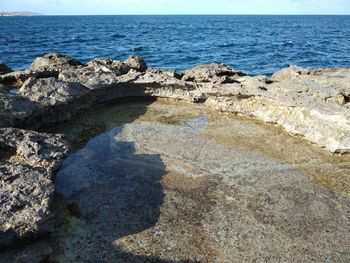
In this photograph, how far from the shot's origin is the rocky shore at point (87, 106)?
5621 mm

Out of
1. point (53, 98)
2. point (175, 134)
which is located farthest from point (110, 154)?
point (53, 98)

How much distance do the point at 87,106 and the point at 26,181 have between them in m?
5.76

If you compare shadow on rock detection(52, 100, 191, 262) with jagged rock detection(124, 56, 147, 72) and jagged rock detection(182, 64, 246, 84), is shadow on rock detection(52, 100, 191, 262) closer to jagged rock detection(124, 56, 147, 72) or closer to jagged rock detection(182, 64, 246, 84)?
jagged rock detection(182, 64, 246, 84)

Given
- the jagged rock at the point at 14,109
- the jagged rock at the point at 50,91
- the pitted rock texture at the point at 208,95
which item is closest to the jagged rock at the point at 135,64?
the pitted rock texture at the point at 208,95

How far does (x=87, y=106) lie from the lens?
11641mm

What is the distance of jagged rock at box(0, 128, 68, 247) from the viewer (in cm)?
532

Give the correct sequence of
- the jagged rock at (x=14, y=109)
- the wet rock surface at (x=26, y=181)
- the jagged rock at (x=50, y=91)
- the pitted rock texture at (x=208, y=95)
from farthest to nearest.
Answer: the jagged rock at (x=50, y=91) → the pitted rock texture at (x=208, y=95) → the jagged rock at (x=14, y=109) → the wet rock surface at (x=26, y=181)

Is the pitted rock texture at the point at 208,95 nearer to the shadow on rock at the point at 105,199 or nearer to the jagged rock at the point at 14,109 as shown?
the jagged rock at the point at 14,109

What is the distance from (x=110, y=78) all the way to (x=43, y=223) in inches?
305

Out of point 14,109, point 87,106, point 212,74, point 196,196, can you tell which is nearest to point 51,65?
point 87,106

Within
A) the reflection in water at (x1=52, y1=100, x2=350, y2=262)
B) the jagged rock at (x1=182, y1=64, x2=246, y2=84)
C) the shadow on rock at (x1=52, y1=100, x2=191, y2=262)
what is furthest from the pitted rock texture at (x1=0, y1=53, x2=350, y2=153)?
the shadow on rock at (x1=52, y1=100, x2=191, y2=262)

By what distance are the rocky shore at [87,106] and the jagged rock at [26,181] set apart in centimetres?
1

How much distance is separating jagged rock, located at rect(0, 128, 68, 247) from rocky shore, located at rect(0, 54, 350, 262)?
0.01 meters

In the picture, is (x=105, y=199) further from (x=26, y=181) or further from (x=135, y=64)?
(x=135, y=64)
